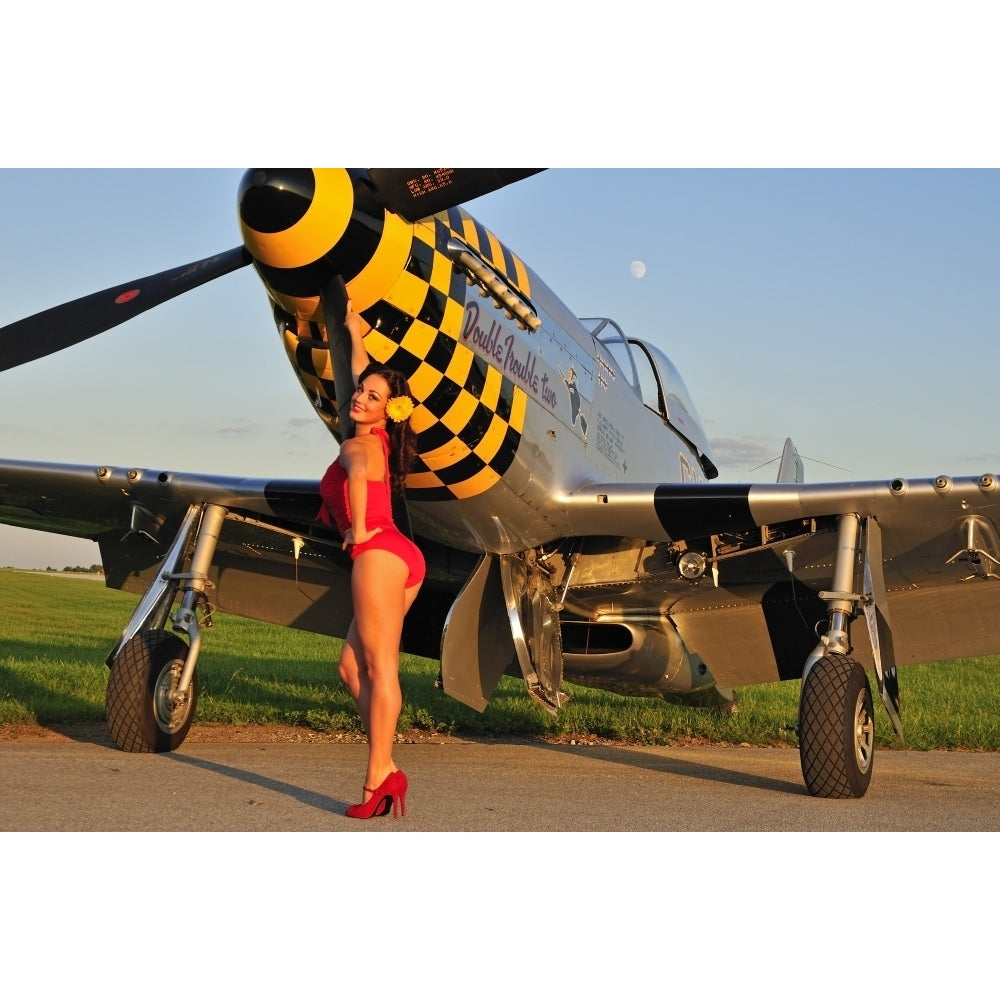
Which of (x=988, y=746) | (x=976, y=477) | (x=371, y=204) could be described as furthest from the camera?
(x=988, y=746)

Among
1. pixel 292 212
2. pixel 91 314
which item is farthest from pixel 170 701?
pixel 292 212

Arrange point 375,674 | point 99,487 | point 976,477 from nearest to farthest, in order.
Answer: point 375,674 → point 976,477 → point 99,487

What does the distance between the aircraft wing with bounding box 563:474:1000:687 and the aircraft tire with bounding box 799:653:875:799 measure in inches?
18.9

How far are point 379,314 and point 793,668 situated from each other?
4.87 meters

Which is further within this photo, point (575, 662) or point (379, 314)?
point (575, 662)

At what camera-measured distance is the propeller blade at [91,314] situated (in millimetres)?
5938

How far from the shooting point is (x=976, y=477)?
6965 millimetres

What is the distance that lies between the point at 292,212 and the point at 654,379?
4961 millimetres

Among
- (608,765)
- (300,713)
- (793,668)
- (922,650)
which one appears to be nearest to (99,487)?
(300,713)

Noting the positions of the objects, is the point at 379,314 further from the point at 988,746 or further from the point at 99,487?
the point at 988,746

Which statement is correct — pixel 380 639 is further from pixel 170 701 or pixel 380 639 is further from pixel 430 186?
pixel 170 701

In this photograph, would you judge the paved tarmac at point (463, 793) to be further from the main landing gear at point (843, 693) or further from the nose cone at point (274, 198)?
A: the nose cone at point (274, 198)

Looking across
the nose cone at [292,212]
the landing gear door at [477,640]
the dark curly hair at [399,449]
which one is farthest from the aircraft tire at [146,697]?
the nose cone at [292,212]

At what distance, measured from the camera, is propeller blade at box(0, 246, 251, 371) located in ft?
19.5
